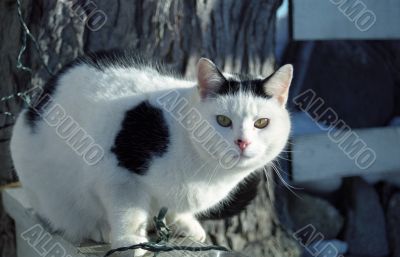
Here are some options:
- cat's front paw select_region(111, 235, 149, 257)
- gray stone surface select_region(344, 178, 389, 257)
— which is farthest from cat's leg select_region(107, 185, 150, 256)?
gray stone surface select_region(344, 178, 389, 257)

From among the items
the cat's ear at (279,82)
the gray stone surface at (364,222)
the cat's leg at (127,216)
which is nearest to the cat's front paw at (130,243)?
the cat's leg at (127,216)

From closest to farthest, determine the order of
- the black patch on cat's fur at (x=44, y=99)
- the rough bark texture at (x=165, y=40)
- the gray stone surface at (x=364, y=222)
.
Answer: the black patch on cat's fur at (x=44, y=99) → the rough bark texture at (x=165, y=40) → the gray stone surface at (x=364, y=222)

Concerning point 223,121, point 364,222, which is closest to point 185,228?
point 223,121

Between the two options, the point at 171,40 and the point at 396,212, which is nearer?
the point at 171,40

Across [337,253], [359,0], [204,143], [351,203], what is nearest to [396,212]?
[351,203]

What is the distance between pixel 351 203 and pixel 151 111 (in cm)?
155

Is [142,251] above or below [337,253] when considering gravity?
above

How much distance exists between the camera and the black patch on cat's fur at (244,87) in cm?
103

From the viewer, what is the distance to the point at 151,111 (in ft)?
3.51

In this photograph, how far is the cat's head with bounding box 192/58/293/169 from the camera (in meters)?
0.98

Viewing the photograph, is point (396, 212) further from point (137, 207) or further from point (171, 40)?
point (137, 207)

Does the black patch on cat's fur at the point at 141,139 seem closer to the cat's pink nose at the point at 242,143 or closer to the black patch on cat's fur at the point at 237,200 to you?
the cat's pink nose at the point at 242,143

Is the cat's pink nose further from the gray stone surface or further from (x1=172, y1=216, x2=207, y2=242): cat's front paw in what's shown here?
the gray stone surface

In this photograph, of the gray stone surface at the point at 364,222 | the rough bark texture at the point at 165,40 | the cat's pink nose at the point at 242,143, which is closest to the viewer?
the cat's pink nose at the point at 242,143
